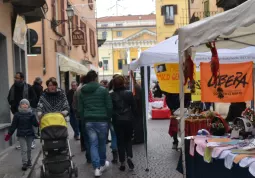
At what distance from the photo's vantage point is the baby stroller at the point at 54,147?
7.29 meters

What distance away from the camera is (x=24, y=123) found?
26.3ft

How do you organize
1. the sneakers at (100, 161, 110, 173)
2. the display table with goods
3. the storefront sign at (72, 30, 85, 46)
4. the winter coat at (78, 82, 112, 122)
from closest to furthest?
the display table with goods → the winter coat at (78, 82, 112, 122) → the sneakers at (100, 161, 110, 173) → the storefront sign at (72, 30, 85, 46)

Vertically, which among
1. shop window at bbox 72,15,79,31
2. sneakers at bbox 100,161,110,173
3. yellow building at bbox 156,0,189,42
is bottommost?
sneakers at bbox 100,161,110,173

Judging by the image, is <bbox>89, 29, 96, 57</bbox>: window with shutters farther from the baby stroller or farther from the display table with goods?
the display table with goods

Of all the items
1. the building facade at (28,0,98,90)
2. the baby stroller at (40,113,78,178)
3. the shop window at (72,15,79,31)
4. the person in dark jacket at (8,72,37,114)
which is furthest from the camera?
the shop window at (72,15,79,31)

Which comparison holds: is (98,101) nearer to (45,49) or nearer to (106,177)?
(106,177)

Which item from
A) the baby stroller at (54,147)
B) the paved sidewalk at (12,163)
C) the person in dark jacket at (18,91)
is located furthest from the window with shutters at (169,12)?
the baby stroller at (54,147)

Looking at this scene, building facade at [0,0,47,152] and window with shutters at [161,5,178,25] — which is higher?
window with shutters at [161,5,178,25]

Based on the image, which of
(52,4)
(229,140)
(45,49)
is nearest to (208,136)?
(229,140)

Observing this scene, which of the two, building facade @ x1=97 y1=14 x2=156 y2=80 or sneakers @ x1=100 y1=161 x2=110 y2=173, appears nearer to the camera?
sneakers @ x1=100 y1=161 x2=110 y2=173

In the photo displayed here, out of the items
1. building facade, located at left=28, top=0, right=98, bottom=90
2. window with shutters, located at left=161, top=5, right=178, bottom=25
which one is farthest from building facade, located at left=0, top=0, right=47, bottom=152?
window with shutters, located at left=161, top=5, right=178, bottom=25

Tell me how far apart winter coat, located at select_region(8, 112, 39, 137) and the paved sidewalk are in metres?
0.75

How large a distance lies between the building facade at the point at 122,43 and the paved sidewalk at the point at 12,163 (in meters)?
52.7

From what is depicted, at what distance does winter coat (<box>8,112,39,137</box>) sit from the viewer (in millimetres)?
7977
